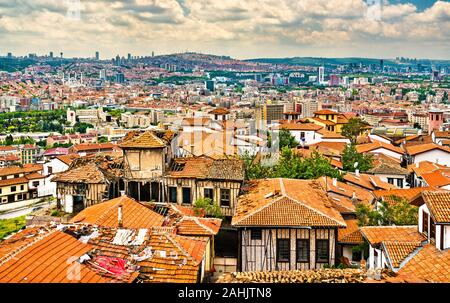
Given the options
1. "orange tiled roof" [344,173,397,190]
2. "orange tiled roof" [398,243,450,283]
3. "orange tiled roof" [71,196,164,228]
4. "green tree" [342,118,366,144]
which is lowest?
"orange tiled roof" [344,173,397,190]

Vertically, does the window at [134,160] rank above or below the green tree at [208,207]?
above

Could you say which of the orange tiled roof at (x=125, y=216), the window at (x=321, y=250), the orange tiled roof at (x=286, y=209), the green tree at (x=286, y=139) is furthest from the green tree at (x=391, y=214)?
the green tree at (x=286, y=139)

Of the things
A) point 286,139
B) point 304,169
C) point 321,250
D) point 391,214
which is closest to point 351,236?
point 391,214

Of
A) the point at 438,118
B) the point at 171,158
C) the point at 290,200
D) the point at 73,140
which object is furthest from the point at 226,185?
the point at 73,140

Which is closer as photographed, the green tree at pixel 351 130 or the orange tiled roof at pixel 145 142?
the orange tiled roof at pixel 145 142

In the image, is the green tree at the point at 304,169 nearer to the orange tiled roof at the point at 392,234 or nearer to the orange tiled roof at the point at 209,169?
the orange tiled roof at the point at 209,169

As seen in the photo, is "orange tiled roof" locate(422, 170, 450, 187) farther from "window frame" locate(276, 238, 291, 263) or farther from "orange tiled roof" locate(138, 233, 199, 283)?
"orange tiled roof" locate(138, 233, 199, 283)

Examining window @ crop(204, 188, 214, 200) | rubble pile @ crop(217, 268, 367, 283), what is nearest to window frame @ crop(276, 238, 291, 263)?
rubble pile @ crop(217, 268, 367, 283)
